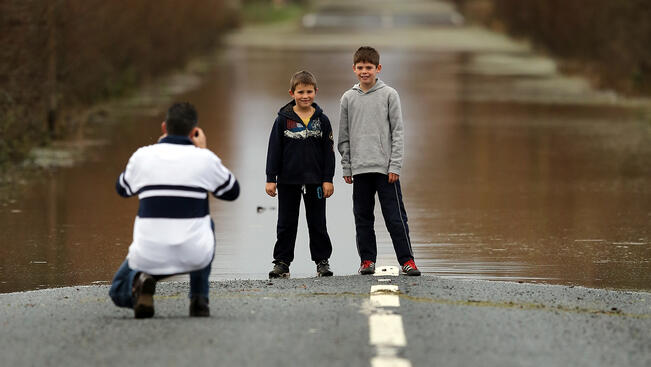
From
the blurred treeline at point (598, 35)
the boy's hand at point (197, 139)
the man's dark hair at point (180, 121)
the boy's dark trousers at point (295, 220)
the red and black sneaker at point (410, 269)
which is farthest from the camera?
the blurred treeline at point (598, 35)

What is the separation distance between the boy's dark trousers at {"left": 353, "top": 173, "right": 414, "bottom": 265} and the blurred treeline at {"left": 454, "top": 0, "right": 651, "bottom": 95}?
18.4m

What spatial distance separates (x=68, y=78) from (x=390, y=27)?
3562 centimetres

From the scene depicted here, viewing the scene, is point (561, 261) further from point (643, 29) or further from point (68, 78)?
point (643, 29)

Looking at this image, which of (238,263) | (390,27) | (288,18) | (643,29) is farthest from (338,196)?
(288,18)

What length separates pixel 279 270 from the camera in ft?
31.4

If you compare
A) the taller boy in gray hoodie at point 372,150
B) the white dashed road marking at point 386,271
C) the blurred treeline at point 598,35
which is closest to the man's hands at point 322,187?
the taller boy in gray hoodie at point 372,150

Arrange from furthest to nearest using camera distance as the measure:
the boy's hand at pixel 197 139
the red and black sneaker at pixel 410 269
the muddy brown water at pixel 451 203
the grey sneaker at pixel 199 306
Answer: the muddy brown water at pixel 451 203
the red and black sneaker at pixel 410 269
the boy's hand at pixel 197 139
the grey sneaker at pixel 199 306

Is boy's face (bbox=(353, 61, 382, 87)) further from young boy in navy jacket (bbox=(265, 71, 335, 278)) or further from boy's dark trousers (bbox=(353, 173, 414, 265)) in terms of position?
boy's dark trousers (bbox=(353, 173, 414, 265))

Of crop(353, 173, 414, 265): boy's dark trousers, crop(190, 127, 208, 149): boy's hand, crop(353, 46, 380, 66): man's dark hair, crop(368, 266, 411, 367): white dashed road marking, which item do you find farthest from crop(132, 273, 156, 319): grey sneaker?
crop(353, 46, 380, 66): man's dark hair

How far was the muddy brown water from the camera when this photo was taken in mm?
10359

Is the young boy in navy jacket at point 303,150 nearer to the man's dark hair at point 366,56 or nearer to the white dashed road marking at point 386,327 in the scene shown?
the man's dark hair at point 366,56

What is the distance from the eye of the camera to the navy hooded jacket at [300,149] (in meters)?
9.38

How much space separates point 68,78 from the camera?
21078 mm

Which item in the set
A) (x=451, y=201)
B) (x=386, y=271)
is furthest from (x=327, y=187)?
(x=451, y=201)
